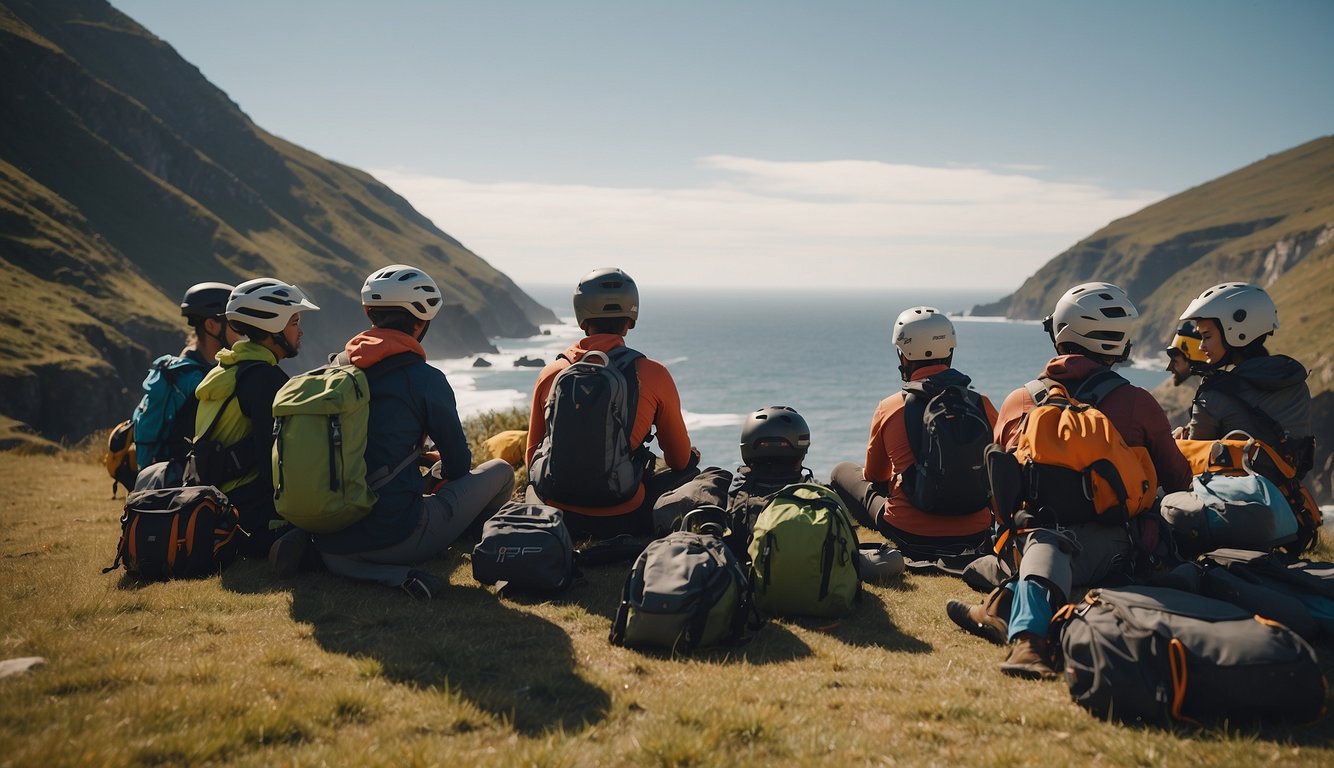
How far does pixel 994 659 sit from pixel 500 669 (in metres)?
3.81

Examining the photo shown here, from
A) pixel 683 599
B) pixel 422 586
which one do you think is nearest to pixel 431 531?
pixel 422 586

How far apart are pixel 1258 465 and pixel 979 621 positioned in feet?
12.1

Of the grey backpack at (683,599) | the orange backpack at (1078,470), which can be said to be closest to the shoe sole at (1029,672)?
the orange backpack at (1078,470)

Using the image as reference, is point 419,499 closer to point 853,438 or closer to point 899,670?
point 899,670

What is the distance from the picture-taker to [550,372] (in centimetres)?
934

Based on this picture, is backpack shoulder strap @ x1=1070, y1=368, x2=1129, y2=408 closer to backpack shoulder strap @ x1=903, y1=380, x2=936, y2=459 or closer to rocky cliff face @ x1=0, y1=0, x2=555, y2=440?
backpack shoulder strap @ x1=903, y1=380, x2=936, y2=459

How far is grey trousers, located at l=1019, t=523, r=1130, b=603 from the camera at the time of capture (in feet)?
19.7

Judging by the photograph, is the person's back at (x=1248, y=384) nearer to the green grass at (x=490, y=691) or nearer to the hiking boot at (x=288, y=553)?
the green grass at (x=490, y=691)

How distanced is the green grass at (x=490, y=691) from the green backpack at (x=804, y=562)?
236 millimetres

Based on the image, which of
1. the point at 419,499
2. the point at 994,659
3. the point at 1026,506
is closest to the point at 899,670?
the point at 994,659

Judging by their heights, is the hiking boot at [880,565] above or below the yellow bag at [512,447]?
below

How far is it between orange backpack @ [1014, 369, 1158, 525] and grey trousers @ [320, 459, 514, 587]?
538cm

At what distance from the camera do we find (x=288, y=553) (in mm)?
7555

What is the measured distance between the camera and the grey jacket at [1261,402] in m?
8.14
